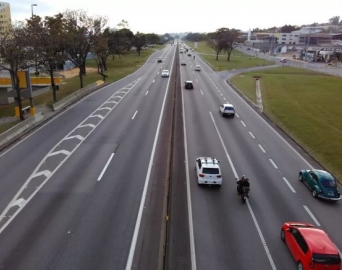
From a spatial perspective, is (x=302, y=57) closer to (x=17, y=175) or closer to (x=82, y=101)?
(x=82, y=101)

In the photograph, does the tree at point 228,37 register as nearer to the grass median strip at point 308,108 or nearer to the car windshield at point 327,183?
the grass median strip at point 308,108

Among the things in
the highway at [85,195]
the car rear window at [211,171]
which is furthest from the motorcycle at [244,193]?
the highway at [85,195]

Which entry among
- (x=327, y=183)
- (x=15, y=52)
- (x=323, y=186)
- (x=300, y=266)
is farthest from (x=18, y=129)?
(x=300, y=266)

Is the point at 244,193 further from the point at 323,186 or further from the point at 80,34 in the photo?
the point at 80,34

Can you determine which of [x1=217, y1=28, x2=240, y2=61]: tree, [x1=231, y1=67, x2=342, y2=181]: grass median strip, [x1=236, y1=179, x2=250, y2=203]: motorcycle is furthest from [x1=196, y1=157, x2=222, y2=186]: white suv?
[x1=217, y1=28, x2=240, y2=61]: tree

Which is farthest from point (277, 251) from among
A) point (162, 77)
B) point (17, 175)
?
point (162, 77)
